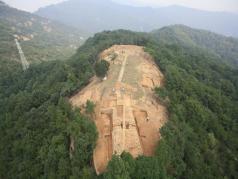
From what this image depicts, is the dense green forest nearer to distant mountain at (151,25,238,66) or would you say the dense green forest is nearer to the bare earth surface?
the bare earth surface

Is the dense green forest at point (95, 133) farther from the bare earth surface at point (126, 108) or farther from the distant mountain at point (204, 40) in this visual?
the distant mountain at point (204, 40)

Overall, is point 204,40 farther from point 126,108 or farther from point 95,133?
point 95,133

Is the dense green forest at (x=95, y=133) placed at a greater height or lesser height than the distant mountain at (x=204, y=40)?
greater

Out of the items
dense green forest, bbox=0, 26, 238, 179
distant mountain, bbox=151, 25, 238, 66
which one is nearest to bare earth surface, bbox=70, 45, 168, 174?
dense green forest, bbox=0, 26, 238, 179

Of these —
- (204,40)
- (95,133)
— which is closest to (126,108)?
Answer: (95,133)

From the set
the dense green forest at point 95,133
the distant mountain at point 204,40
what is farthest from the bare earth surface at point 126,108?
the distant mountain at point 204,40

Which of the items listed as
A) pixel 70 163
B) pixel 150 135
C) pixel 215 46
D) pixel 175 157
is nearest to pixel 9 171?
pixel 70 163

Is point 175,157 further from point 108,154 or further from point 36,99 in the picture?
point 36,99
